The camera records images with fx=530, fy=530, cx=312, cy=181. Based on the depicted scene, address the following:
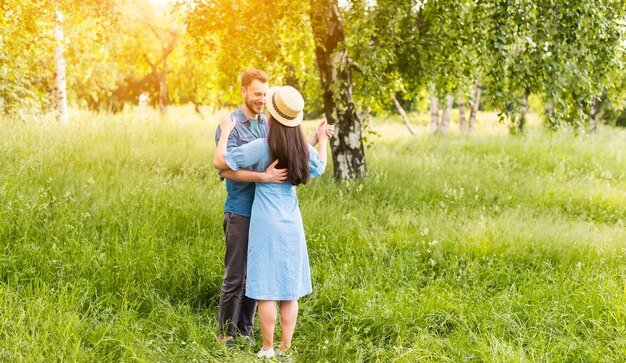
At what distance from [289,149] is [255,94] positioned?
0.58 m

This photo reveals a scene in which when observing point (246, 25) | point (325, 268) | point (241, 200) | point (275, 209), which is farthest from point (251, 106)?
point (246, 25)

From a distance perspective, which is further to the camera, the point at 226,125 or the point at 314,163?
the point at 314,163

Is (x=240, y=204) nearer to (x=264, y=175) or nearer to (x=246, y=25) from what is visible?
(x=264, y=175)

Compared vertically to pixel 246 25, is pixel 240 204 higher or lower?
lower

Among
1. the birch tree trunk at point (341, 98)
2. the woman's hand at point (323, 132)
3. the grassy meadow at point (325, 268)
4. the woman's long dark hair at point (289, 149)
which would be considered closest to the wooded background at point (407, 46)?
the birch tree trunk at point (341, 98)

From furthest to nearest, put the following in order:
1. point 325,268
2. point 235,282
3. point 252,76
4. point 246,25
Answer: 1. point 246,25
2. point 325,268
3. point 235,282
4. point 252,76

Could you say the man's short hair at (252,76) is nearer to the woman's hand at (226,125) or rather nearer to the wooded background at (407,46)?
the woman's hand at (226,125)

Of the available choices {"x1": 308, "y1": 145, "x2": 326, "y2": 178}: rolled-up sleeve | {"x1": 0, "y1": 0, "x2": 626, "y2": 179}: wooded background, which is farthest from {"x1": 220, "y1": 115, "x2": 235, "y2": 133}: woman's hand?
{"x1": 0, "y1": 0, "x2": 626, "y2": 179}: wooded background

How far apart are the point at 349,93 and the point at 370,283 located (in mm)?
4357

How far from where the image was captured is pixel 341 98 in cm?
890

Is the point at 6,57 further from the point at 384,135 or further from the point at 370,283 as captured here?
the point at 384,135

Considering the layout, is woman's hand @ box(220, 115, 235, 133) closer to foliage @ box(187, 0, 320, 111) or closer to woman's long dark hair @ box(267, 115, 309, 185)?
woman's long dark hair @ box(267, 115, 309, 185)

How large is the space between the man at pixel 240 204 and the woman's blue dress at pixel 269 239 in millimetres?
119

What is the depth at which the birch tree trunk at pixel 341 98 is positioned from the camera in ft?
29.3
